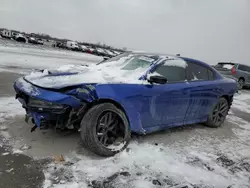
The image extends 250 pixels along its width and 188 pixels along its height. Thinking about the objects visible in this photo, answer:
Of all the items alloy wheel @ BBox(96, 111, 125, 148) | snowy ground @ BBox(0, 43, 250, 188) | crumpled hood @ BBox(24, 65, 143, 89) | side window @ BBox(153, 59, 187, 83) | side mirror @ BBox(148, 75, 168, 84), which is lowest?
snowy ground @ BBox(0, 43, 250, 188)

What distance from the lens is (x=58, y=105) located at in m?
3.72

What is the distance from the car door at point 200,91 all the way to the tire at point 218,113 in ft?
0.66

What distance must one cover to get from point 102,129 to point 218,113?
350 centimetres

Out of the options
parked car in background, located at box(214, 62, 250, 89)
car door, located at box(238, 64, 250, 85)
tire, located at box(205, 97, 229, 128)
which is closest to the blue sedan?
tire, located at box(205, 97, 229, 128)

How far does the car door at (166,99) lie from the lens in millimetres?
4539

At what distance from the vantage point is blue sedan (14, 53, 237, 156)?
151 inches

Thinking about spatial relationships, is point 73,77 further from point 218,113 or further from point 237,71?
point 237,71

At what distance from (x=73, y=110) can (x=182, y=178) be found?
1.68 m

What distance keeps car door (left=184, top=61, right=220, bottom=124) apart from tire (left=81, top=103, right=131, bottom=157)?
5.63 feet

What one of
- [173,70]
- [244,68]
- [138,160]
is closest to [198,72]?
[173,70]

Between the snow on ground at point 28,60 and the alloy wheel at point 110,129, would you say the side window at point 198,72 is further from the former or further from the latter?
the snow on ground at point 28,60

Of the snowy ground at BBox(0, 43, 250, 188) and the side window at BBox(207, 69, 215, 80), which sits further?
the side window at BBox(207, 69, 215, 80)

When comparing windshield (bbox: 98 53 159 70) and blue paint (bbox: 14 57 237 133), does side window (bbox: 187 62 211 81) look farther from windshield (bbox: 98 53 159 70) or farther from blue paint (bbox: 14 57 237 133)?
windshield (bbox: 98 53 159 70)

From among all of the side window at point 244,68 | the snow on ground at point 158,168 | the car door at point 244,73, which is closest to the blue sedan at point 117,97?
the snow on ground at point 158,168
